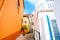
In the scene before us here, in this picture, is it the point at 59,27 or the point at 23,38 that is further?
the point at 23,38

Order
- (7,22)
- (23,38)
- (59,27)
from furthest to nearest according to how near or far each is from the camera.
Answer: (23,38), (7,22), (59,27)

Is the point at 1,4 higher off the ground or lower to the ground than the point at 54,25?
higher

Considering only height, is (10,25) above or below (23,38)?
above

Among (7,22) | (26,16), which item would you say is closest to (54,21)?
(7,22)

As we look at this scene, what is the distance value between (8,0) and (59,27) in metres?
0.46

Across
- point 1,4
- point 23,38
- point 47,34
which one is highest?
point 1,4

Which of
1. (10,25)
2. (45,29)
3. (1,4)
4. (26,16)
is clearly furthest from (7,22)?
(26,16)

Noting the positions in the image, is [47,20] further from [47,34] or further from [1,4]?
[1,4]

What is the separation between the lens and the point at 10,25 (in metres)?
0.91

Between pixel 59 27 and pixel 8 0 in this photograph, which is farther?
pixel 8 0

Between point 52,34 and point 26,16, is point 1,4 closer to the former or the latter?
point 52,34

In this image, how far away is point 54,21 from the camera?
2.31 ft

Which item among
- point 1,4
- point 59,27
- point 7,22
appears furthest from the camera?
point 7,22

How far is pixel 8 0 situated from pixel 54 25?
1.38ft
